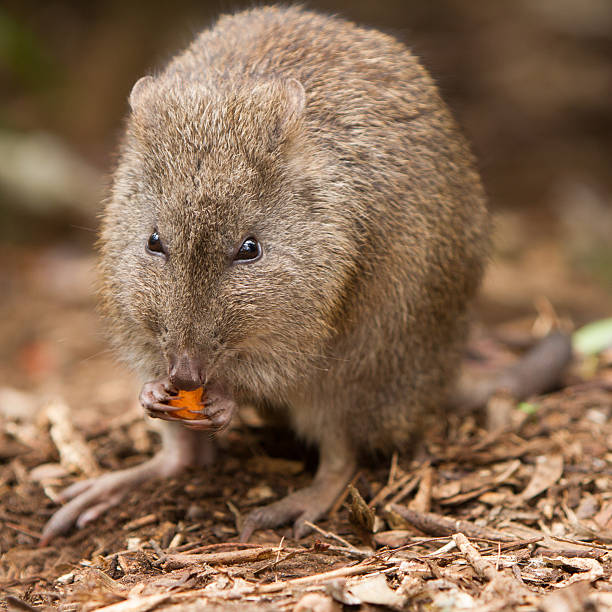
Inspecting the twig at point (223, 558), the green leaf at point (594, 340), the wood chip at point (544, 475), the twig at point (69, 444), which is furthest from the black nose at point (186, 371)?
the green leaf at point (594, 340)

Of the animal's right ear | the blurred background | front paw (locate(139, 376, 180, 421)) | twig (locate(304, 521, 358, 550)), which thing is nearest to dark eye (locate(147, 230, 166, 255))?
front paw (locate(139, 376, 180, 421))

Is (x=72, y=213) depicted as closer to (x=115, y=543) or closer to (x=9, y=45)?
(x=9, y=45)

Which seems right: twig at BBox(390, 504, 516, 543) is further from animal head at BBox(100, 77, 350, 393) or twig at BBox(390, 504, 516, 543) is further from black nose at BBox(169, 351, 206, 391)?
black nose at BBox(169, 351, 206, 391)

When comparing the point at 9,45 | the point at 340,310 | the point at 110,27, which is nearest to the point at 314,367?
the point at 340,310

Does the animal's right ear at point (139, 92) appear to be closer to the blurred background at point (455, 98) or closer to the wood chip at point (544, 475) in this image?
the wood chip at point (544, 475)

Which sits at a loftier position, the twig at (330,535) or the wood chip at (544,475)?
the wood chip at (544,475)

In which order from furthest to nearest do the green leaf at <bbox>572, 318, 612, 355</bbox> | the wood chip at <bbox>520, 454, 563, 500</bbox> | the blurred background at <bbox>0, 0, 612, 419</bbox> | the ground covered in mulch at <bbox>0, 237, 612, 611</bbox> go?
the blurred background at <bbox>0, 0, 612, 419</bbox> < the green leaf at <bbox>572, 318, 612, 355</bbox> < the wood chip at <bbox>520, 454, 563, 500</bbox> < the ground covered in mulch at <bbox>0, 237, 612, 611</bbox>
